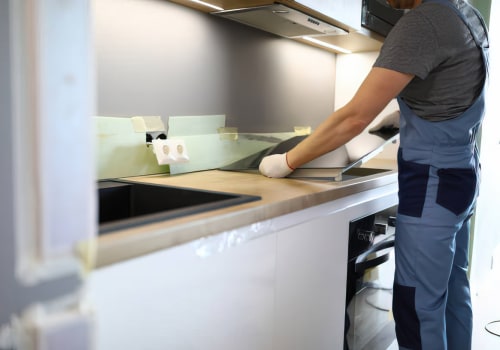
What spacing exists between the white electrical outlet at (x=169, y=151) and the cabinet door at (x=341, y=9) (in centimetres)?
60

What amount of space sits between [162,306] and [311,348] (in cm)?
64

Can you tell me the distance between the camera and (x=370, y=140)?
192 cm

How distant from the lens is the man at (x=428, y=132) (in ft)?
4.00

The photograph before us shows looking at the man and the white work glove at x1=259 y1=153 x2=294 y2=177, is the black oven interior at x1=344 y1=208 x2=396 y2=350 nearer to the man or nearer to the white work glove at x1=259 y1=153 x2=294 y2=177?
the man

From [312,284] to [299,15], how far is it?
36.2 inches

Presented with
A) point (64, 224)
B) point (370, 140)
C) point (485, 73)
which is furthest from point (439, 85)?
point (64, 224)

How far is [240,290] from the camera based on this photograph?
0.98 meters

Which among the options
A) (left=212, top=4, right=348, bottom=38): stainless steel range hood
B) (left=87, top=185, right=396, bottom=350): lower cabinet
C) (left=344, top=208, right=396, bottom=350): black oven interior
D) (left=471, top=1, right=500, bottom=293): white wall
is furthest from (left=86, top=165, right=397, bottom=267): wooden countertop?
(left=471, top=1, right=500, bottom=293): white wall

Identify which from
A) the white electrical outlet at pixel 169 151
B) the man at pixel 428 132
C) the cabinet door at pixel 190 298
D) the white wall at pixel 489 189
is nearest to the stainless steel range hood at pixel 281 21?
the man at pixel 428 132

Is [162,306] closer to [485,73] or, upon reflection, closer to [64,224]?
[64,224]

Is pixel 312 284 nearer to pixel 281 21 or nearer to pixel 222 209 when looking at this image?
pixel 222 209

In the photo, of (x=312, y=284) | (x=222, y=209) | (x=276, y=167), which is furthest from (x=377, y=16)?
(x=222, y=209)

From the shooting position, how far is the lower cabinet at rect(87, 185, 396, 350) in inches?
29.3

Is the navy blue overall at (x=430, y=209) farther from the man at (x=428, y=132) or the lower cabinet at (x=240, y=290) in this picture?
the lower cabinet at (x=240, y=290)
